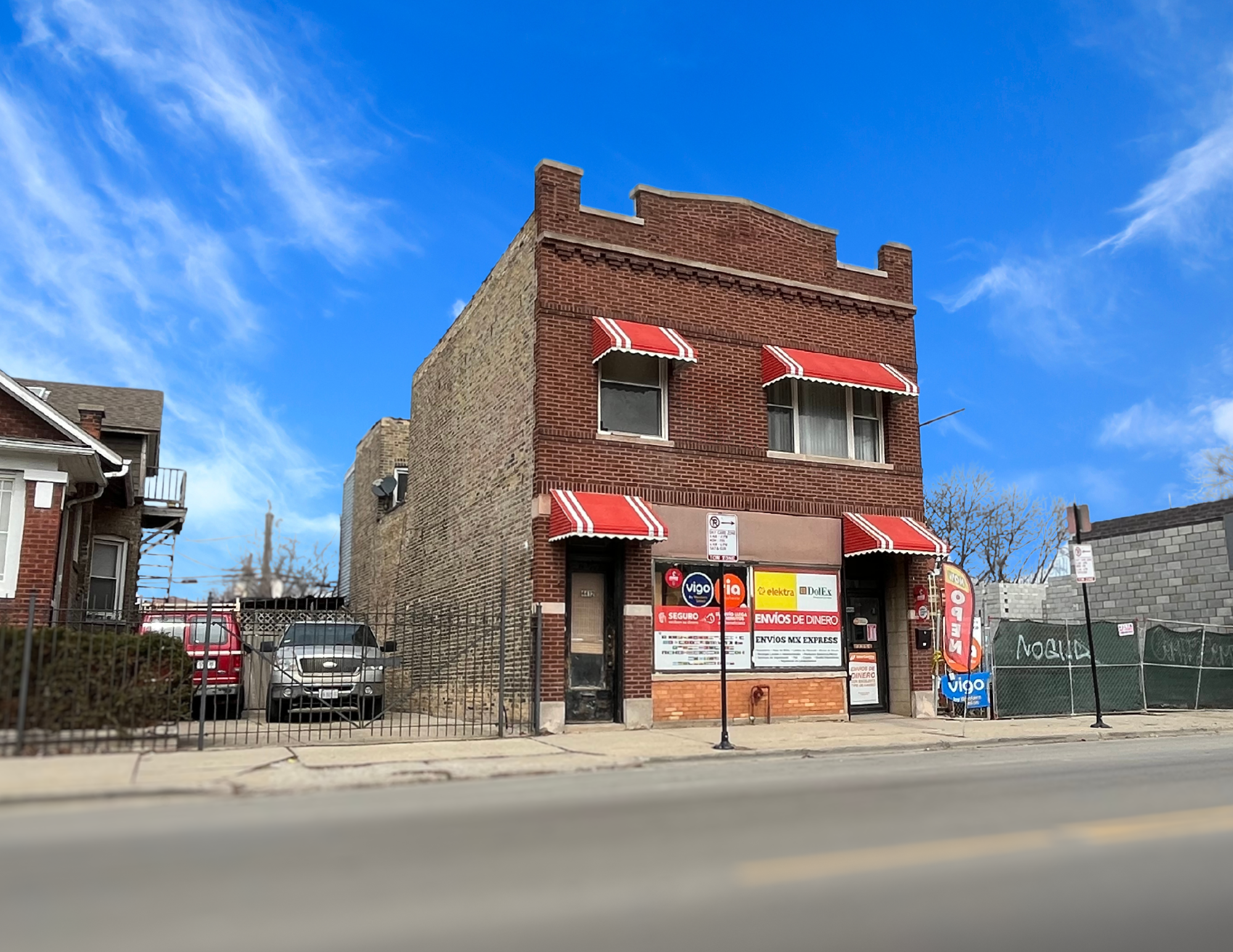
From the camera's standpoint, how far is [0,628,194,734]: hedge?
10961mm

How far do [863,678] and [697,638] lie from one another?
12.1ft

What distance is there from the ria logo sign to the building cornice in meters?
5.15

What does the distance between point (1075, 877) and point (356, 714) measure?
12.7 m

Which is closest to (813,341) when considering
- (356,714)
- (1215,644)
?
(356,714)

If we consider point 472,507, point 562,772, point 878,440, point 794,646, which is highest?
point 878,440

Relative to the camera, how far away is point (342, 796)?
8789 mm

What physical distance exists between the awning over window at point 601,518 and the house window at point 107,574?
466 inches

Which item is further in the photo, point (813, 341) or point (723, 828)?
point (813, 341)

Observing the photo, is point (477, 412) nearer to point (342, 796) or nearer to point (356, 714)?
point (356, 714)

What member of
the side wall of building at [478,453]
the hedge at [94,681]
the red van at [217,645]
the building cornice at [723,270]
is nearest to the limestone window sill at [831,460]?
the building cornice at [723,270]

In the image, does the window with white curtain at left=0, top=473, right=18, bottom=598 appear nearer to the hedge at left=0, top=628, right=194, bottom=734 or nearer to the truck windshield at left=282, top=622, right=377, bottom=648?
the truck windshield at left=282, top=622, right=377, bottom=648

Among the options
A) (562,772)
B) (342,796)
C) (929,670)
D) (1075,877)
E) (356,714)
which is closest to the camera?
(1075,877)

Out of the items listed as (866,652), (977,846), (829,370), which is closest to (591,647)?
(866,652)

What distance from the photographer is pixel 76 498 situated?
1750 cm
